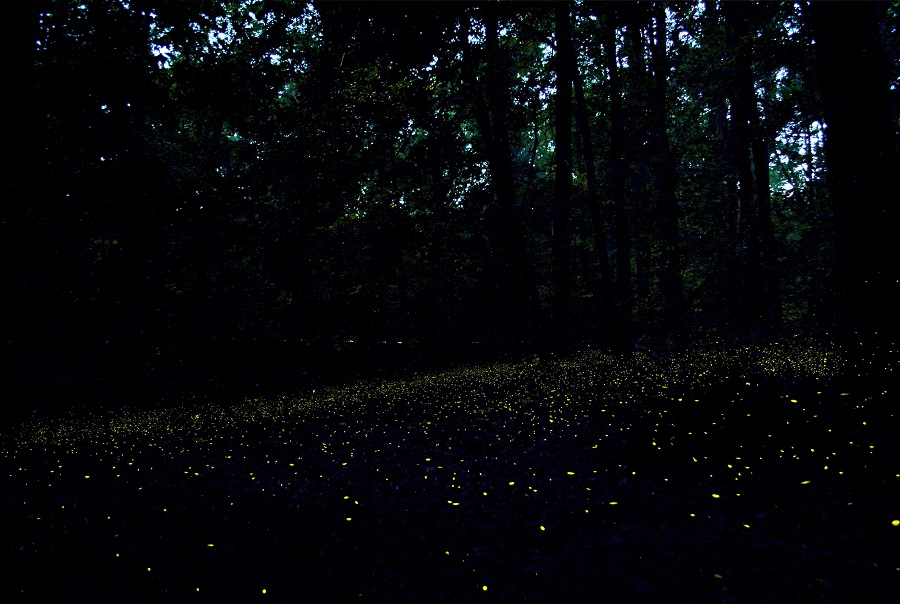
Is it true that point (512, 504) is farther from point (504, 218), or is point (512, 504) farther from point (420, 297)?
point (504, 218)

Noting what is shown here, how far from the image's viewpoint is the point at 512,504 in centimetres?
358

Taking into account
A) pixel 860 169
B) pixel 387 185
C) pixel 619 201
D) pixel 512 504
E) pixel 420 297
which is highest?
pixel 387 185

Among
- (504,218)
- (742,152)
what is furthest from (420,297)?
(742,152)

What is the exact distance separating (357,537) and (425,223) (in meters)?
8.97

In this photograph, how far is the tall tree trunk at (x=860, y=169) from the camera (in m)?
5.85

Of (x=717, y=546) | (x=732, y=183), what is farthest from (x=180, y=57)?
(x=732, y=183)

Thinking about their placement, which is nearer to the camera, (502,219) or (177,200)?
(177,200)

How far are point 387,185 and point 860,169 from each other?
28.5 feet

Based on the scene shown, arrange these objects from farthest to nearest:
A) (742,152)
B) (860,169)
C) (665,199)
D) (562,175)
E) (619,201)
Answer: (665,199) → (742,152) → (562,175) → (619,201) → (860,169)

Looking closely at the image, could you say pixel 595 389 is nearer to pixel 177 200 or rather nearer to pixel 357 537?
pixel 357 537

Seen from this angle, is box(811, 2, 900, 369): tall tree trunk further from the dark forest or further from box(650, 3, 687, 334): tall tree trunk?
box(650, 3, 687, 334): tall tree trunk

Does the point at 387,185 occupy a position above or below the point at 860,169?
above

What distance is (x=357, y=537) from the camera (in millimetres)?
3363

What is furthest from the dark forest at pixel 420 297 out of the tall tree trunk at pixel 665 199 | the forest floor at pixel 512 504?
the tall tree trunk at pixel 665 199
